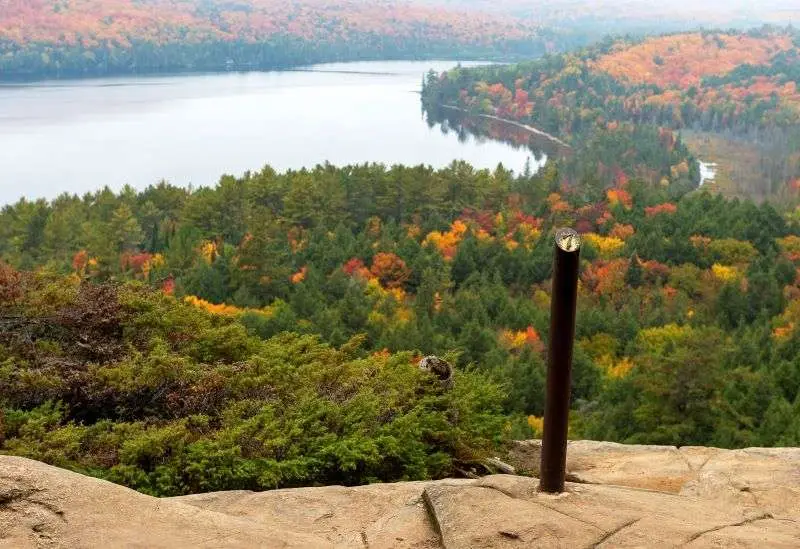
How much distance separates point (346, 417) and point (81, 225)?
48641 mm

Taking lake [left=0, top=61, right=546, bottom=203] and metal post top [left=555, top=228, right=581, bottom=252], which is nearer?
metal post top [left=555, top=228, right=581, bottom=252]

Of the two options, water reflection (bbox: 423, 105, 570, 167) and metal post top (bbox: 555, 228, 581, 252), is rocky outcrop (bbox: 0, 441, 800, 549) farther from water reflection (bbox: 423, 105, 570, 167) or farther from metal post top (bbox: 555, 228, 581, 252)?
water reflection (bbox: 423, 105, 570, 167)

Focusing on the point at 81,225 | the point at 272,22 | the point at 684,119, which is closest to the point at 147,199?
the point at 81,225

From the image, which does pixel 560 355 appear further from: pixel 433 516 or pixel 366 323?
pixel 366 323

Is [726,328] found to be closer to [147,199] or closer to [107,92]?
[147,199]

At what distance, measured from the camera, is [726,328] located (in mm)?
42312

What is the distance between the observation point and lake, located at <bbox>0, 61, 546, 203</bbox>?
273 ft

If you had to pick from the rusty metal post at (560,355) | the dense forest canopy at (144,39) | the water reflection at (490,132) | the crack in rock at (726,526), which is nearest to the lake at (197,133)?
the water reflection at (490,132)

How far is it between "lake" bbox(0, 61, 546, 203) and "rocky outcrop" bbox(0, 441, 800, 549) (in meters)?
69.8

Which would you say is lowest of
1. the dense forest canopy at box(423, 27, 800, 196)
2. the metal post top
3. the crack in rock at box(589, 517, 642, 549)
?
the dense forest canopy at box(423, 27, 800, 196)

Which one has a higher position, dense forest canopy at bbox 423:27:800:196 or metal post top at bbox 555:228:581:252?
metal post top at bbox 555:228:581:252

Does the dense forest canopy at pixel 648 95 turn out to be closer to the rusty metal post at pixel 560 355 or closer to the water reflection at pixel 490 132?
the water reflection at pixel 490 132

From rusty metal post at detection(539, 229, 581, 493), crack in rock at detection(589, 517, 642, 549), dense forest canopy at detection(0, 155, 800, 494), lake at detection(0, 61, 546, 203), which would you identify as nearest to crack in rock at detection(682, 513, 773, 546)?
crack in rock at detection(589, 517, 642, 549)

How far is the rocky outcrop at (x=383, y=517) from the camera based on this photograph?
6.34 metres
